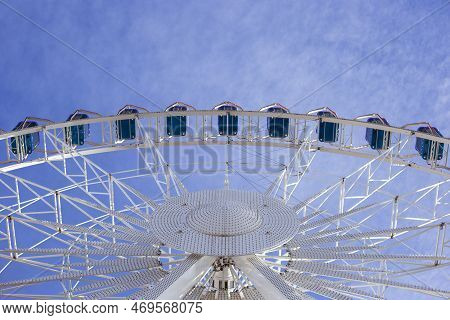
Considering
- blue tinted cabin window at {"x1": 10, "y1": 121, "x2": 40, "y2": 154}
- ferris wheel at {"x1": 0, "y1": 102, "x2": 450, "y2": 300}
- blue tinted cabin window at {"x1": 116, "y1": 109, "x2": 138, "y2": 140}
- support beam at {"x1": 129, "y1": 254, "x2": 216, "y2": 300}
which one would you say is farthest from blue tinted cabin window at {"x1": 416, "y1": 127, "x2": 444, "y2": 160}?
blue tinted cabin window at {"x1": 10, "y1": 121, "x2": 40, "y2": 154}

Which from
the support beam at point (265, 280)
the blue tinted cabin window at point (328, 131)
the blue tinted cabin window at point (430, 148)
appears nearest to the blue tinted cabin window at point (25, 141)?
the support beam at point (265, 280)

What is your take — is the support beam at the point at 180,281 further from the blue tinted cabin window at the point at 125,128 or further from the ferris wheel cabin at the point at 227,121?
the ferris wheel cabin at the point at 227,121

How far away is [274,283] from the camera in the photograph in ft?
52.9

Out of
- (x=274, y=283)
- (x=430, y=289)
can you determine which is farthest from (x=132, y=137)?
(x=430, y=289)

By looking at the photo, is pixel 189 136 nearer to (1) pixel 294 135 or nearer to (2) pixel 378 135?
(1) pixel 294 135

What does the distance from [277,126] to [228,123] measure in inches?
97.1

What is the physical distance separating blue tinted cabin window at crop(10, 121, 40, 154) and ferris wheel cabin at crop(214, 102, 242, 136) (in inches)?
348

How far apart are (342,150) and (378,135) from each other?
1924 mm

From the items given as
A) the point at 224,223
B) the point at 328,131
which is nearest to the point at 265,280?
the point at 224,223

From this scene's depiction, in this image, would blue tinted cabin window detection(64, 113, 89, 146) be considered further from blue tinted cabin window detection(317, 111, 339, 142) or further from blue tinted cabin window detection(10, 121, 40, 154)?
blue tinted cabin window detection(317, 111, 339, 142)

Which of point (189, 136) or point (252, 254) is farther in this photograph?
point (189, 136)

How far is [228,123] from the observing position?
28.3 meters

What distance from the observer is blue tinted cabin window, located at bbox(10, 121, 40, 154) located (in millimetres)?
24812
